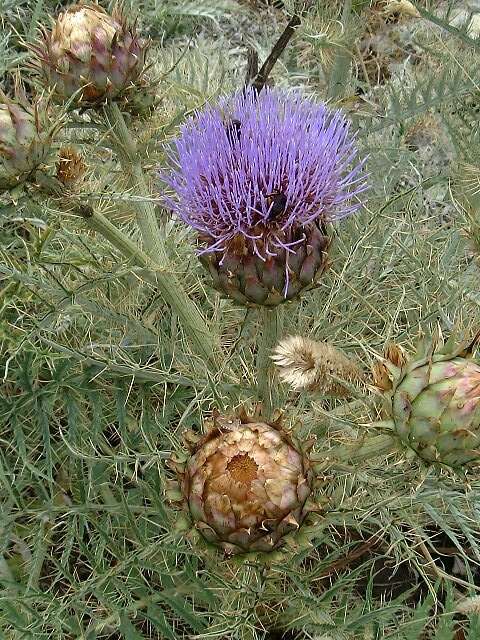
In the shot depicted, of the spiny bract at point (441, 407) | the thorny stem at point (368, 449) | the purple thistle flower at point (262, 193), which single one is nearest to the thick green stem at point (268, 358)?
the purple thistle flower at point (262, 193)

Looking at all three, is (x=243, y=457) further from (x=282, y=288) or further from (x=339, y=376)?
(x=282, y=288)

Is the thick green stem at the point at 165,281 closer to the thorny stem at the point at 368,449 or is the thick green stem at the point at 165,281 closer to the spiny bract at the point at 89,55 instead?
the spiny bract at the point at 89,55

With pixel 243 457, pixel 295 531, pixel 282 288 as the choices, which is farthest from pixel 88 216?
pixel 295 531

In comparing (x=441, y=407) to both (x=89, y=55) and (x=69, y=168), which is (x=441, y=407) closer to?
(x=69, y=168)

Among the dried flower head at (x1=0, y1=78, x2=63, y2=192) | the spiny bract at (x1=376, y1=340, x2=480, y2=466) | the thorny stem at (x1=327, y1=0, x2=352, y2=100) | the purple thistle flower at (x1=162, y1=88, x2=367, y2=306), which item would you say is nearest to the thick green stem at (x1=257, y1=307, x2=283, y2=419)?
the purple thistle flower at (x1=162, y1=88, x2=367, y2=306)

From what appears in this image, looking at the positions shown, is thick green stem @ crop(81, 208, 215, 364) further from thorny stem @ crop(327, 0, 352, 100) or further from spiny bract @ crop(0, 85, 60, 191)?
thorny stem @ crop(327, 0, 352, 100)

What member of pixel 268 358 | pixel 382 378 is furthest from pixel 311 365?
pixel 268 358
